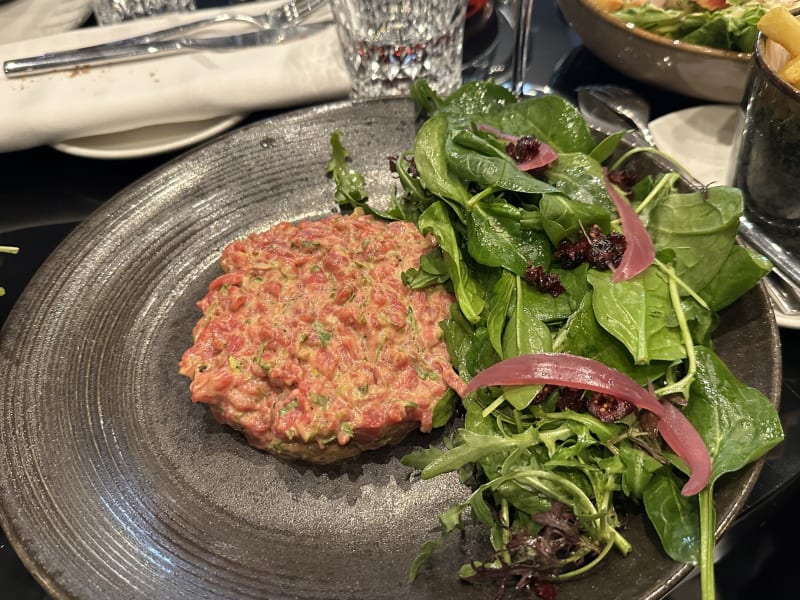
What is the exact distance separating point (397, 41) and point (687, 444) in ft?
7.11

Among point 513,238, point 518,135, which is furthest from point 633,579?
point 518,135

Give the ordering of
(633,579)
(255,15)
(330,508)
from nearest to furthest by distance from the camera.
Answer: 1. (633,579)
2. (330,508)
3. (255,15)

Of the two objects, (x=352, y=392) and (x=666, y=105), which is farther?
(x=666, y=105)

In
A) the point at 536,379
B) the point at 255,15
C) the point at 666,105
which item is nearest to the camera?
the point at 536,379

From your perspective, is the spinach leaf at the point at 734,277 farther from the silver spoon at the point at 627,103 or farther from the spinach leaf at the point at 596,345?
the silver spoon at the point at 627,103

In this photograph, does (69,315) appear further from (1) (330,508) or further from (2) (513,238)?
Result: (2) (513,238)

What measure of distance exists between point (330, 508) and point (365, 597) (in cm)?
27

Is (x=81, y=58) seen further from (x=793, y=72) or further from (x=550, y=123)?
(x=793, y=72)

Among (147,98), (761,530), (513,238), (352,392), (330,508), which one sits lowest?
(761,530)

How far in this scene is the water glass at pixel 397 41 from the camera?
114 inches

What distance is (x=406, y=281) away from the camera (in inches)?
74.3

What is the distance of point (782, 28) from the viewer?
74.8 inches

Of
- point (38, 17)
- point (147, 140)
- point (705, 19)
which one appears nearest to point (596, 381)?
point (705, 19)

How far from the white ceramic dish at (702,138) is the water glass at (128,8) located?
263 centimetres
